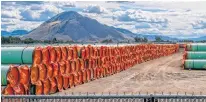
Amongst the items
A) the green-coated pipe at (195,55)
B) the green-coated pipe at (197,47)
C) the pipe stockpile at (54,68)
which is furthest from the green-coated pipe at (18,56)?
the green-coated pipe at (197,47)

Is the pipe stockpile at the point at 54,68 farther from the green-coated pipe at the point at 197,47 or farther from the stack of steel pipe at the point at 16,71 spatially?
the green-coated pipe at the point at 197,47

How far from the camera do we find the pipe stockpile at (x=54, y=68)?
672 inches

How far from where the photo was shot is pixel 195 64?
38.2m

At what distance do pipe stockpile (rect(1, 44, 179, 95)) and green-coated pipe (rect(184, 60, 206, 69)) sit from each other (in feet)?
27.0

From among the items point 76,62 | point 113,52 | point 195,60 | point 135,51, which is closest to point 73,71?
point 76,62

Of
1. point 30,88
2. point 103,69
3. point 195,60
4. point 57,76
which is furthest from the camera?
point 195,60

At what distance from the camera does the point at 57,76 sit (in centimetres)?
2166

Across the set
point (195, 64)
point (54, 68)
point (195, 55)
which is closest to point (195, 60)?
point (195, 64)

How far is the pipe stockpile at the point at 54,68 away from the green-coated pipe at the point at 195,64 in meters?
8.23

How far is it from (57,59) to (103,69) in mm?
8711

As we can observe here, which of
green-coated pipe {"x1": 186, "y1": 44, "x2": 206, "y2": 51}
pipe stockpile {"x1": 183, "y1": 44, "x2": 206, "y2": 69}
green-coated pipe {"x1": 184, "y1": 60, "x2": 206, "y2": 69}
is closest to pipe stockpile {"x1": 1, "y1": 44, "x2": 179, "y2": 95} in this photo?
green-coated pipe {"x1": 184, "y1": 60, "x2": 206, "y2": 69}

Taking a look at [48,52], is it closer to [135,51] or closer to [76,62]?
[76,62]

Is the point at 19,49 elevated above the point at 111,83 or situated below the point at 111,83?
above

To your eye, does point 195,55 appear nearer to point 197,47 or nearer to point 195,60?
point 195,60
